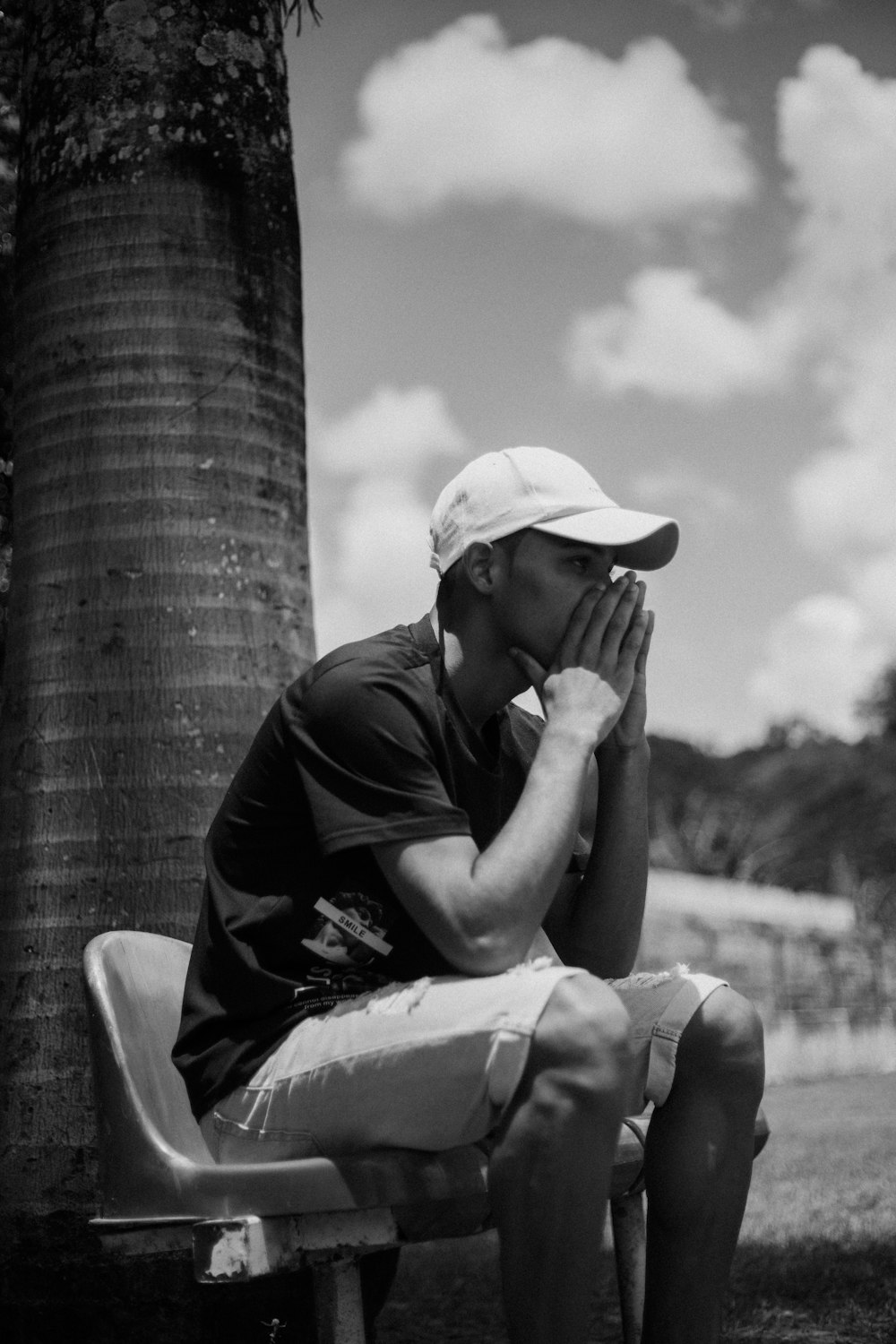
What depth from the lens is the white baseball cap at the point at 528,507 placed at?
9.47 feet

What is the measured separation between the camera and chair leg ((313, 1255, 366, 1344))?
8.34ft

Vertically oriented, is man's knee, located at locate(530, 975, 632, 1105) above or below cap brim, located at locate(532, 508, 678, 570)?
below

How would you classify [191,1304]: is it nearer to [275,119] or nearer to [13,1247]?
[13,1247]

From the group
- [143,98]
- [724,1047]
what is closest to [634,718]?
[724,1047]

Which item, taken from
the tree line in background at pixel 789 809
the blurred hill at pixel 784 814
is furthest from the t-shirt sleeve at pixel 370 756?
the blurred hill at pixel 784 814

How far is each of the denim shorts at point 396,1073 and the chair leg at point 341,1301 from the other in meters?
0.19

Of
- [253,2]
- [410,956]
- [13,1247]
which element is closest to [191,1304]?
[13,1247]

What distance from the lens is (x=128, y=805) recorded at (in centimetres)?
372

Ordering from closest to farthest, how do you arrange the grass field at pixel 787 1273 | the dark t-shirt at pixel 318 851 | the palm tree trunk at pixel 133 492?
the dark t-shirt at pixel 318 851, the palm tree trunk at pixel 133 492, the grass field at pixel 787 1273

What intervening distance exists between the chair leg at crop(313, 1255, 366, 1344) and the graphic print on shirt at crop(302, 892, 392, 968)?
19.3 inches

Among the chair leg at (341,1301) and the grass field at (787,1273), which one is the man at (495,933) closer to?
the chair leg at (341,1301)

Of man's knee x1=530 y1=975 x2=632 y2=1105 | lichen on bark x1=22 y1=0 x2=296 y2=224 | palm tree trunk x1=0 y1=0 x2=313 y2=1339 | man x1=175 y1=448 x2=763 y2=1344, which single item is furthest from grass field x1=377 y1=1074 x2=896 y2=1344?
lichen on bark x1=22 y1=0 x2=296 y2=224

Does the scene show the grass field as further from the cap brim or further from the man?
the cap brim

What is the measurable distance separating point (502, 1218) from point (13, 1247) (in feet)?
5.69
